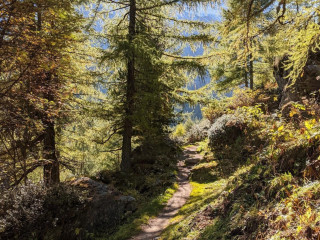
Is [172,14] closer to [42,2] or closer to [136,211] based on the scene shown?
[42,2]

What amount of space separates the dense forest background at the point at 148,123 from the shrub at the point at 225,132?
71mm

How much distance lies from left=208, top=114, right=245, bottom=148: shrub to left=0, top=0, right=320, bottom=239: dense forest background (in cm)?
7

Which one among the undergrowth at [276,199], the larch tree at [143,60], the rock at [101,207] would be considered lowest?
the rock at [101,207]

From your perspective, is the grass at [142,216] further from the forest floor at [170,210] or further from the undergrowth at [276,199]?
the undergrowth at [276,199]

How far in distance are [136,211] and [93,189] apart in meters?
1.89

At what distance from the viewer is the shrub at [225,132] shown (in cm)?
1154

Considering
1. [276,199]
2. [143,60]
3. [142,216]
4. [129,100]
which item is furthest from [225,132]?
[276,199]

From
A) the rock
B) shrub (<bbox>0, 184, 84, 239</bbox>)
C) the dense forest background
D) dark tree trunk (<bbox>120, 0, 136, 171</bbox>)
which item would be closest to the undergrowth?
the dense forest background

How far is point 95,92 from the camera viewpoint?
12852 millimetres

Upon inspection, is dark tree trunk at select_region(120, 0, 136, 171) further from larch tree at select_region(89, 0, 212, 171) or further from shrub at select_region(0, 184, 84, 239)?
shrub at select_region(0, 184, 84, 239)

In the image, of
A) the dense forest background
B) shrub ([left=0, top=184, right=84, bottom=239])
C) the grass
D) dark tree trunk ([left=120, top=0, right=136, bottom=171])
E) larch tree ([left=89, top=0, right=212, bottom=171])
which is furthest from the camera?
dark tree trunk ([left=120, top=0, right=136, bottom=171])

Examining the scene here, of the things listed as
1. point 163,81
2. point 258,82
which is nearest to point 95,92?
point 163,81

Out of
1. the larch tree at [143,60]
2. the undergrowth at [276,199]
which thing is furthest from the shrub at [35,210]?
the larch tree at [143,60]

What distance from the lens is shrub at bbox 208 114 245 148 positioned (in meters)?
11.5
